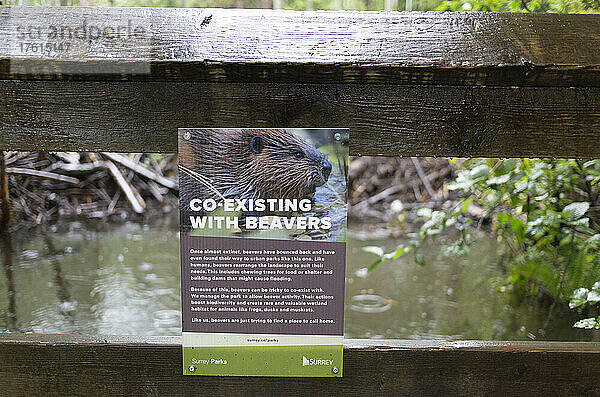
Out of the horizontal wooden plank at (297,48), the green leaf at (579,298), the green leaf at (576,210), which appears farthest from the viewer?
the green leaf at (576,210)

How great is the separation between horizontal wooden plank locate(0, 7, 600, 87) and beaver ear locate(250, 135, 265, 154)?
0.39ft

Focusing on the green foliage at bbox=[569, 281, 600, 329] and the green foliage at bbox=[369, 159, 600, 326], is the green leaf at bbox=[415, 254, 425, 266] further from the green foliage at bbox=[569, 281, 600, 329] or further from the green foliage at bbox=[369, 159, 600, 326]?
the green foliage at bbox=[569, 281, 600, 329]

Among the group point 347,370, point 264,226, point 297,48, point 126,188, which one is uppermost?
point 297,48

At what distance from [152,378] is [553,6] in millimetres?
1617

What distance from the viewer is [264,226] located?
1146 mm

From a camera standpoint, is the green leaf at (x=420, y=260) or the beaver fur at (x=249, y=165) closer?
the beaver fur at (x=249, y=165)

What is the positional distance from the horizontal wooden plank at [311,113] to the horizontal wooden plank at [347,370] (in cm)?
43

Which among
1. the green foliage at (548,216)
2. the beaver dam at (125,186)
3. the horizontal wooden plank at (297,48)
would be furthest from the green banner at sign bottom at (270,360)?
the beaver dam at (125,186)

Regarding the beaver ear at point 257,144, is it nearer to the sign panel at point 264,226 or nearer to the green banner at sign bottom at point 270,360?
the sign panel at point 264,226

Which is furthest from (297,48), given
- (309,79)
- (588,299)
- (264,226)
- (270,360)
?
(588,299)

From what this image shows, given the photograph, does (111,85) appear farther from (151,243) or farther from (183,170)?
(151,243)

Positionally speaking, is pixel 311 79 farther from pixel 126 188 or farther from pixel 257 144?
pixel 126 188

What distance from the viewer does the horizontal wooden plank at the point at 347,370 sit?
47.8 inches

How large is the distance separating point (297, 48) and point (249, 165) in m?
0.26
